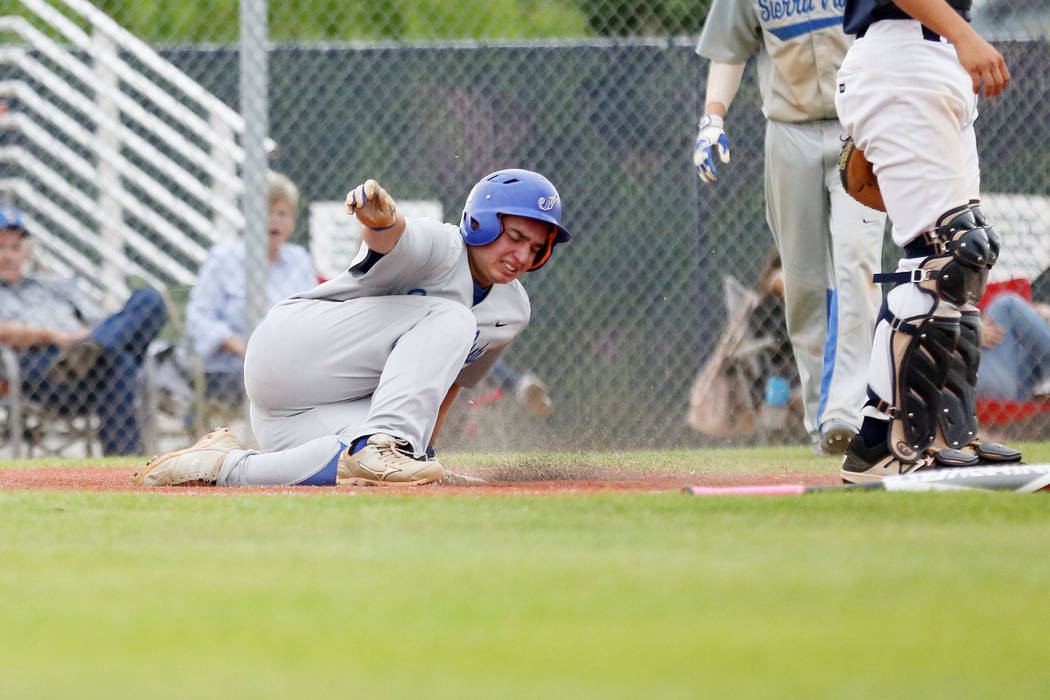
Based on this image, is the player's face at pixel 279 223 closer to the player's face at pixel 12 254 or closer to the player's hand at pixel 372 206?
the player's face at pixel 12 254

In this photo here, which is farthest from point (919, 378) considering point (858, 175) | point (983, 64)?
point (983, 64)

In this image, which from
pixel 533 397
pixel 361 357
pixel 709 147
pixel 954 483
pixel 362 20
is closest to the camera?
pixel 954 483

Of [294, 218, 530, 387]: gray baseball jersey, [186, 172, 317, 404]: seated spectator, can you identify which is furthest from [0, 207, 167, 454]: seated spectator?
[294, 218, 530, 387]: gray baseball jersey

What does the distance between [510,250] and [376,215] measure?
2.00ft

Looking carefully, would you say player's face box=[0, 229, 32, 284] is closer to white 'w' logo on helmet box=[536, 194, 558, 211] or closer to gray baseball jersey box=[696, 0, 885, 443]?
gray baseball jersey box=[696, 0, 885, 443]

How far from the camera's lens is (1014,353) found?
738 centimetres

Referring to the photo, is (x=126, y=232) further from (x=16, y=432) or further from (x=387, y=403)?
(x=387, y=403)

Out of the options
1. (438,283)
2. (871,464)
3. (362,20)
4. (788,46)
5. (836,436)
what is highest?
(362,20)

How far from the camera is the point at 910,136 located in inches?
154

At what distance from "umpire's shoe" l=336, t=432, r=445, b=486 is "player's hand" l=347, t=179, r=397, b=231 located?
60 centimetres

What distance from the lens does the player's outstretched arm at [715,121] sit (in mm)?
5617

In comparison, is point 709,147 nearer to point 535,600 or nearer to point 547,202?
point 547,202

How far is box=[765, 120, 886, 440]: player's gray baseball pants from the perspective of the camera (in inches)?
224

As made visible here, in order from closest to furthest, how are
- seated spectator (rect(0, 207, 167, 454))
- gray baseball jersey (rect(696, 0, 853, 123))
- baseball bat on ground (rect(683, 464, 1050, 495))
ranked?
1. baseball bat on ground (rect(683, 464, 1050, 495))
2. gray baseball jersey (rect(696, 0, 853, 123))
3. seated spectator (rect(0, 207, 167, 454))
